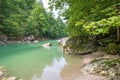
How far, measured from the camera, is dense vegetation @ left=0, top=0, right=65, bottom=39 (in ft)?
125

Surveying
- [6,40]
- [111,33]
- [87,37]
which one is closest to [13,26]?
[6,40]

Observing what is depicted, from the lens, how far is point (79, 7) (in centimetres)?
728

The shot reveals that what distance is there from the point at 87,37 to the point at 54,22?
161 feet

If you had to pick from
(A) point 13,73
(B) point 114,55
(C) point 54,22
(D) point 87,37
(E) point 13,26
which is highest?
(C) point 54,22

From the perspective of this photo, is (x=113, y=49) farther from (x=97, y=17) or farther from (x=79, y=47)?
(x=97, y=17)

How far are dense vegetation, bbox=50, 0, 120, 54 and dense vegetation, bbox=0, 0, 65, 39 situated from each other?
978 inches

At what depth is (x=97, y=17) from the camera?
8.95 meters

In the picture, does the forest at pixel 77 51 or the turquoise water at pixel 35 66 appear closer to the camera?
the forest at pixel 77 51

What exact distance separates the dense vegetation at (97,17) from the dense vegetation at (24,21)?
24850mm

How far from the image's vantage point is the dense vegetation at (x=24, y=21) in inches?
1501

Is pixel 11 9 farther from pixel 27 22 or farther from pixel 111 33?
pixel 111 33

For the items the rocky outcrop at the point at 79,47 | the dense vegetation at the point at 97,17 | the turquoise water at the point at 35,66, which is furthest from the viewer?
the rocky outcrop at the point at 79,47

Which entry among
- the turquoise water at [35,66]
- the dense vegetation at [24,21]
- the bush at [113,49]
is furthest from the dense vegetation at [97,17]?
the dense vegetation at [24,21]

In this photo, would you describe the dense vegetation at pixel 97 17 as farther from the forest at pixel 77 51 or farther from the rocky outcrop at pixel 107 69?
the rocky outcrop at pixel 107 69
